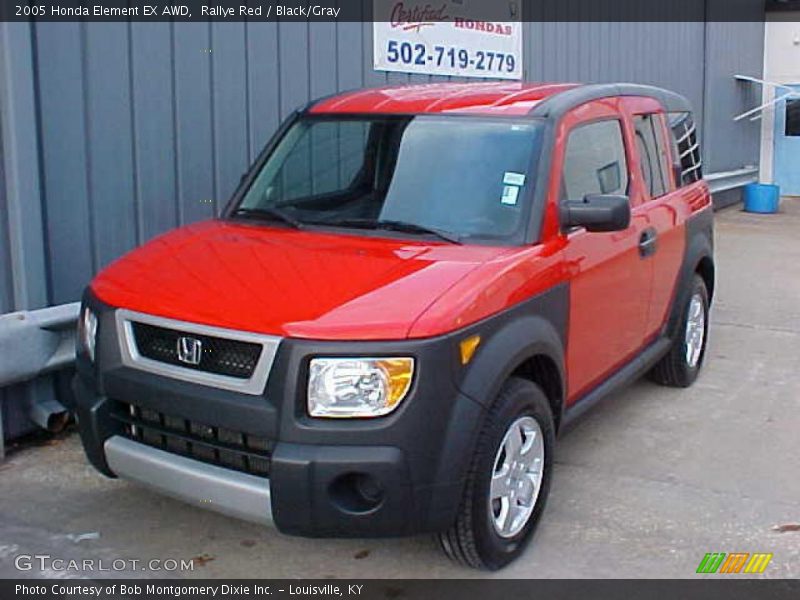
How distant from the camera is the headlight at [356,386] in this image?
341 cm

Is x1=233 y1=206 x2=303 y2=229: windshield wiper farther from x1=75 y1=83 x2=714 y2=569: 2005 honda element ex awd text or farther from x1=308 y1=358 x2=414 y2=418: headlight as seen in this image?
x1=308 y1=358 x2=414 y2=418: headlight

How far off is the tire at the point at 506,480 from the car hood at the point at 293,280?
0.53 metres

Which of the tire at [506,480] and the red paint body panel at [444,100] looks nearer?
the tire at [506,480]

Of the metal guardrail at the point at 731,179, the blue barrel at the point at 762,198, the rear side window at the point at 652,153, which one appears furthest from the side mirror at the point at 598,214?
the blue barrel at the point at 762,198

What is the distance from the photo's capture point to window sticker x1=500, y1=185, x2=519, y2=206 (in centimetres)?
435

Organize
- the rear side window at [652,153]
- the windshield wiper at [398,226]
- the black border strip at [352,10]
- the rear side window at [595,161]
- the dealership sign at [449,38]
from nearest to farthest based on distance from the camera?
the windshield wiper at [398,226] < the rear side window at [595,161] < the black border strip at [352,10] < the rear side window at [652,153] < the dealership sign at [449,38]

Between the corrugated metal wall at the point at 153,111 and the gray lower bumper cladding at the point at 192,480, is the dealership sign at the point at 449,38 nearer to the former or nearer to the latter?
the corrugated metal wall at the point at 153,111

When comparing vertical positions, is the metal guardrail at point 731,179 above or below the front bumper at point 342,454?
below

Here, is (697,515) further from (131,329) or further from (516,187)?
(131,329)

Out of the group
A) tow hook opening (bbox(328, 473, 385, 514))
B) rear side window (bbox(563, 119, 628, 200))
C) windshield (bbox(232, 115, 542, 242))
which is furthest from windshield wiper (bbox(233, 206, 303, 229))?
tow hook opening (bbox(328, 473, 385, 514))

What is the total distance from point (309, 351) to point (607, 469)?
2.31 metres

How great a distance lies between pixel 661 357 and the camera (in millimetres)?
5879

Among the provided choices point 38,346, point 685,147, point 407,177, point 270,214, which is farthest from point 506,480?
point 685,147

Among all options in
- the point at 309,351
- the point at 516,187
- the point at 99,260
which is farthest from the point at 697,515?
the point at 99,260
